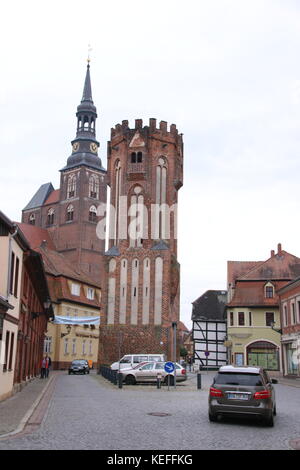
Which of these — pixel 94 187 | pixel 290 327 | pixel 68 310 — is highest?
pixel 94 187

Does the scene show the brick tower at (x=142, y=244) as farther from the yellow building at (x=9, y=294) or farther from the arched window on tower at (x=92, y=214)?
the arched window on tower at (x=92, y=214)

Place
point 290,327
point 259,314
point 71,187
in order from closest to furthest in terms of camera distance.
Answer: point 290,327, point 259,314, point 71,187

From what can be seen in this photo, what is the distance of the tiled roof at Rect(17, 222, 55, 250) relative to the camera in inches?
3652

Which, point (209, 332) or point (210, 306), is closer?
point (209, 332)

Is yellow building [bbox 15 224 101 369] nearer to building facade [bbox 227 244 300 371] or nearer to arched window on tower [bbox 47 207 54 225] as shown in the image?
building facade [bbox 227 244 300 371]

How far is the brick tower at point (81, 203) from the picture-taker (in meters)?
92.9

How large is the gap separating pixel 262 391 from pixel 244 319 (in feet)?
127

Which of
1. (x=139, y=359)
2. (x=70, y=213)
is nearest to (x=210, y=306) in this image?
(x=139, y=359)

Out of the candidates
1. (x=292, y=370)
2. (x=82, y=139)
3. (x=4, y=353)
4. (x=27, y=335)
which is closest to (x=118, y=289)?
(x=292, y=370)

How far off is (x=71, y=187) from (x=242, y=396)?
289ft

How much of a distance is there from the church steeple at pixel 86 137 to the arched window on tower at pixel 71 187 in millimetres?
2221

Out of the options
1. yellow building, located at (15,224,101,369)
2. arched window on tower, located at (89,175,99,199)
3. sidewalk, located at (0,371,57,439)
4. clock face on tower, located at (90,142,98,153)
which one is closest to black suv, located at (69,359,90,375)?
yellow building, located at (15,224,101,369)

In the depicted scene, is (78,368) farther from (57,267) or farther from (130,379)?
(57,267)

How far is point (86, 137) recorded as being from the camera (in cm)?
10012
